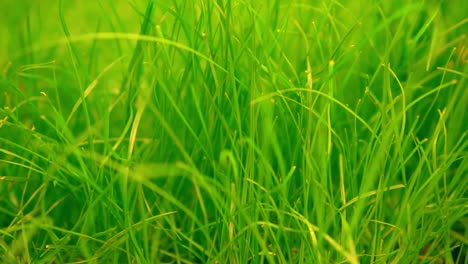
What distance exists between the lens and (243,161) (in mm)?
1358

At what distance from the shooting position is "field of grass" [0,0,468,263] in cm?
124

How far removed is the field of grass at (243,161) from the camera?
4.07 ft

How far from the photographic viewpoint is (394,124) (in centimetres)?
121

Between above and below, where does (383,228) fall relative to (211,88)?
below

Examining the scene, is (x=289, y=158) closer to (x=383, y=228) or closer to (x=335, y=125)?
(x=335, y=125)

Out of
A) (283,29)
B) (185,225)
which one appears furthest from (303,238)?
(283,29)

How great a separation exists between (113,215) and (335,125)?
1.50 feet

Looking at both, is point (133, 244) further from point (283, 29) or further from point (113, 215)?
point (283, 29)

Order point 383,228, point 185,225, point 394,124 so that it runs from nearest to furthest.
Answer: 1. point 394,124
2. point 383,228
3. point 185,225

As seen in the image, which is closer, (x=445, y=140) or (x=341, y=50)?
(x=445, y=140)

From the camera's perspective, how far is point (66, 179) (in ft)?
4.40

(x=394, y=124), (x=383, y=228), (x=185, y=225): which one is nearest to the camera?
(x=394, y=124)

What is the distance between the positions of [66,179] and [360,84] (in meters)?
0.64

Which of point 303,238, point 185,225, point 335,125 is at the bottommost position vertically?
point 185,225
